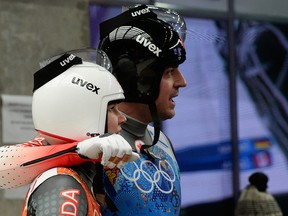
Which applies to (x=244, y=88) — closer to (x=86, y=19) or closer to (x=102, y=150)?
(x=86, y=19)

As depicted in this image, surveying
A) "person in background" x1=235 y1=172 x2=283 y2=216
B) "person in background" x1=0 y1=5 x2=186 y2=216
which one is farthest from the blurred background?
"person in background" x1=0 y1=5 x2=186 y2=216

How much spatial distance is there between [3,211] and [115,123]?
406 cm

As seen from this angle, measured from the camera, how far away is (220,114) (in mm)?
7750

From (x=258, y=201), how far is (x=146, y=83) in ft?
12.1

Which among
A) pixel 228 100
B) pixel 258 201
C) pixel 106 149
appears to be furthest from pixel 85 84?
pixel 228 100

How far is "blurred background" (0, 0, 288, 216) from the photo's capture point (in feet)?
24.4

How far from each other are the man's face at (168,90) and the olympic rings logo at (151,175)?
0.18m

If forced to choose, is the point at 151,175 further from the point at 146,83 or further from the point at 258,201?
the point at 258,201

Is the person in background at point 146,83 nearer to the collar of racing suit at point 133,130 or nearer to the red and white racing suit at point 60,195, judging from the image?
the collar of racing suit at point 133,130

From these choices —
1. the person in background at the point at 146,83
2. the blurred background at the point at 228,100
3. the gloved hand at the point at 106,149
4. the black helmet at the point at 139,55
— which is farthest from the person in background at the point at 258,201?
the gloved hand at the point at 106,149

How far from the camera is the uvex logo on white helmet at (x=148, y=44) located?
114 inches

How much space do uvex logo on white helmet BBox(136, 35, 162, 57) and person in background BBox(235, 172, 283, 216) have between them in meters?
3.60

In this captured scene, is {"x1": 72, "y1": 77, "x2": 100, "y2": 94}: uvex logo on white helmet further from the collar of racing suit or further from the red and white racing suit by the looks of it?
the collar of racing suit

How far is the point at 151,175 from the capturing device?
2.88 metres
